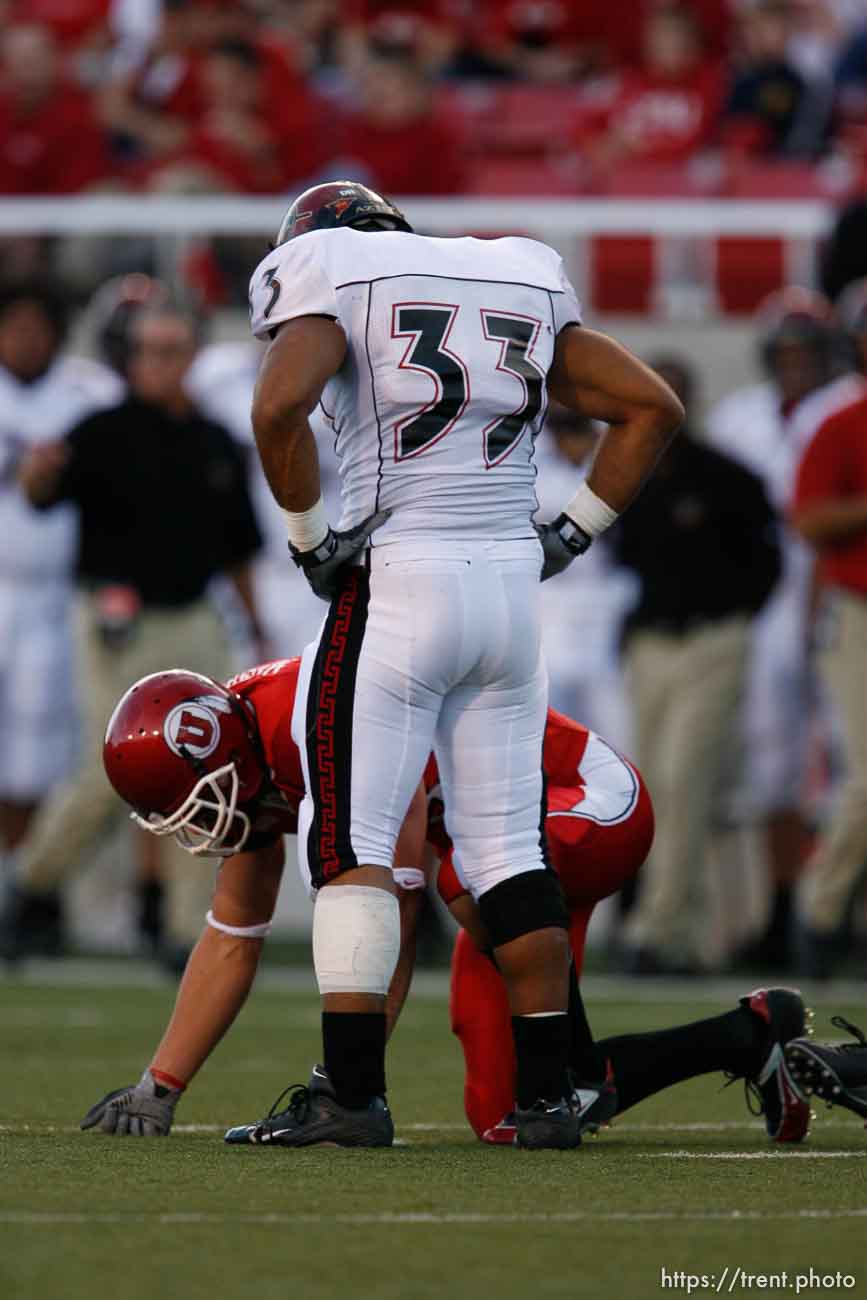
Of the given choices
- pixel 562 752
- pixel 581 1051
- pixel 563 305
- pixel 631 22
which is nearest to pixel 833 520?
pixel 562 752

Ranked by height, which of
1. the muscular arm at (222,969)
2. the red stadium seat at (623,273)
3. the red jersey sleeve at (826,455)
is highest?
the red stadium seat at (623,273)

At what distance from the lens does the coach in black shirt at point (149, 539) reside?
31.1ft

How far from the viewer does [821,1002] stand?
8.52m

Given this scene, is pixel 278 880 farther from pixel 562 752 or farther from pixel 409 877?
pixel 562 752

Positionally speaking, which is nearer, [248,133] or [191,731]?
[191,731]

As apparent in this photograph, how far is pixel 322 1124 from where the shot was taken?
196 inches

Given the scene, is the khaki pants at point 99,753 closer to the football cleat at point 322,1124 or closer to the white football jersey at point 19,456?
the white football jersey at point 19,456

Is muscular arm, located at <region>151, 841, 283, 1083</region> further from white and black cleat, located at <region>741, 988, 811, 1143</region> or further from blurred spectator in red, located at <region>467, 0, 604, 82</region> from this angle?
blurred spectator in red, located at <region>467, 0, 604, 82</region>

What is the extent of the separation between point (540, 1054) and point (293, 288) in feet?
4.81

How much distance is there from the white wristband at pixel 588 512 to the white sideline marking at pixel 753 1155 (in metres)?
1.20

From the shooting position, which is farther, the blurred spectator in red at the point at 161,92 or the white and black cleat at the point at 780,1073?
the blurred spectator in red at the point at 161,92

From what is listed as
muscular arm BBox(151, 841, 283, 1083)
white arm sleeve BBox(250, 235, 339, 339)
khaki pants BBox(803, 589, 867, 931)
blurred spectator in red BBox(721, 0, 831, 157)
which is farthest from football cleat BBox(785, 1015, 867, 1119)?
blurred spectator in red BBox(721, 0, 831, 157)

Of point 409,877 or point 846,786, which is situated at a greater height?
point 846,786

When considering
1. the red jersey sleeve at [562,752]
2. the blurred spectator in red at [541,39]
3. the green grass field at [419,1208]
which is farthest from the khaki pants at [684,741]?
the blurred spectator in red at [541,39]
